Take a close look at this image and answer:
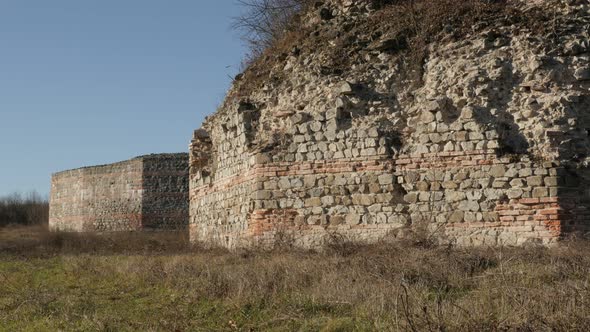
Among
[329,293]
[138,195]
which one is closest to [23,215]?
[138,195]

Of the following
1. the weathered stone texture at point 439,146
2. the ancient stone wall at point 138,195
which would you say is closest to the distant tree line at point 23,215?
the ancient stone wall at point 138,195

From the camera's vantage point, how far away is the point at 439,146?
388 inches

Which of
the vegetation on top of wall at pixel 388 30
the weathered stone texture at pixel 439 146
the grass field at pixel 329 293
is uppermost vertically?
the vegetation on top of wall at pixel 388 30

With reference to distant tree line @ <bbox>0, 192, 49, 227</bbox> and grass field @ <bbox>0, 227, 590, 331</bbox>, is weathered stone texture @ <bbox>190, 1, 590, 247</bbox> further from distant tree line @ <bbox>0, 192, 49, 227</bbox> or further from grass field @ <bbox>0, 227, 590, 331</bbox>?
distant tree line @ <bbox>0, 192, 49, 227</bbox>

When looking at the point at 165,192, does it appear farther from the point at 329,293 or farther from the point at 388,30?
the point at 329,293

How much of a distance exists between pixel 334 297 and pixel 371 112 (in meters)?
4.76

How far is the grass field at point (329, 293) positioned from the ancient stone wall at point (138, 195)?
1613cm

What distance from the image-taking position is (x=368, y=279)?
6.80m

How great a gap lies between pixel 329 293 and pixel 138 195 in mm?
20796

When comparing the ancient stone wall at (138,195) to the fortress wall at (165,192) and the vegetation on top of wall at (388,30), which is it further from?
the vegetation on top of wall at (388,30)

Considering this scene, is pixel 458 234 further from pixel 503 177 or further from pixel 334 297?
pixel 334 297

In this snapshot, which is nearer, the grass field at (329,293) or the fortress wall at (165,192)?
the grass field at (329,293)

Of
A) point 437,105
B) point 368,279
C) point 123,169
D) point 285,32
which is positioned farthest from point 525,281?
point 123,169

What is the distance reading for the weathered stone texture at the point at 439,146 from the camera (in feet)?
30.8
